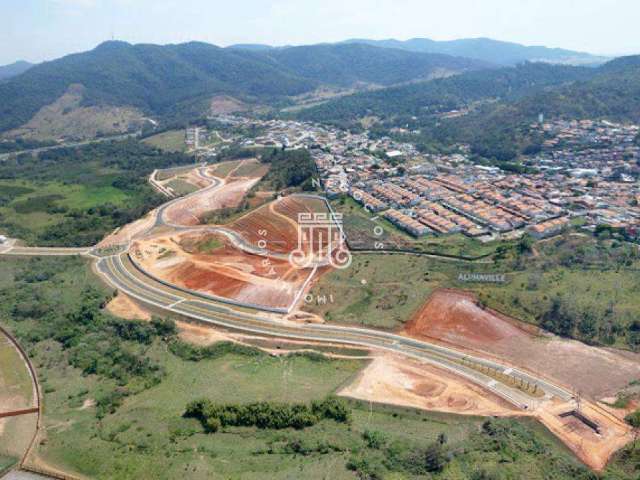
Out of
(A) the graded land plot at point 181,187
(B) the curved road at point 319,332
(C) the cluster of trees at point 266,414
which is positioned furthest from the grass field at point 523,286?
(A) the graded land plot at point 181,187

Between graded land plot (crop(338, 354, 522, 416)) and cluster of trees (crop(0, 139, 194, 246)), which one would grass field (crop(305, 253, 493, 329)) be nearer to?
graded land plot (crop(338, 354, 522, 416))

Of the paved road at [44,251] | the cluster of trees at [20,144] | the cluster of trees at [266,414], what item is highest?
the cluster of trees at [20,144]

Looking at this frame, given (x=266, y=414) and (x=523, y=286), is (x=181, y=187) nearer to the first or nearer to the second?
(x=523, y=286)

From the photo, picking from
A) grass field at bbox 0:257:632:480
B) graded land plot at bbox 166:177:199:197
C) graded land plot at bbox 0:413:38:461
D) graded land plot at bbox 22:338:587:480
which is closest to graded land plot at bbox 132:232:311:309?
grass field at bbox 0:257:632:480

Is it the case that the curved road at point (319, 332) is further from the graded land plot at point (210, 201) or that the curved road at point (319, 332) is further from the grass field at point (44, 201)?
the grass field at point (44, 201)

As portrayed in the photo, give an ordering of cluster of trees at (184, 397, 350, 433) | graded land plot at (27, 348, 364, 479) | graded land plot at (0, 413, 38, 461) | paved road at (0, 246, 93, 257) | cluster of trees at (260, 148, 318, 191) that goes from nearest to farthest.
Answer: graded land plot at (27, 348, 364, 479) < graded land plot at (0, 413, 38, 461) < cluster of trees at (184, 397, 350, 433) < paved road at (0, 246, 93, 257) < cluster of trees at (260, 148, 318, 191)

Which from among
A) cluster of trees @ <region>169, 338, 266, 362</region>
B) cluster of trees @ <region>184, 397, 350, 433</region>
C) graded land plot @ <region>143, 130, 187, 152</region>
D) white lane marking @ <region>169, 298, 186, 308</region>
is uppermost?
graded land plot @ <region>143, 130, 187, 152</region>

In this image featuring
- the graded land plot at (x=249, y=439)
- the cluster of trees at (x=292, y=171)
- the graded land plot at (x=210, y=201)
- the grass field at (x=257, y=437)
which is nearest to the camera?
the grass field at (x=257, y=437)
